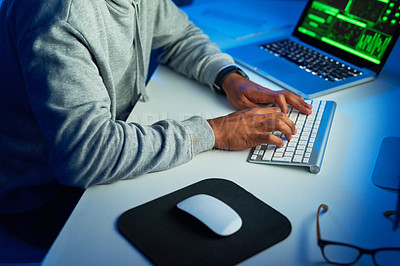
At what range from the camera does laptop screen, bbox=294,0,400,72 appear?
124cm

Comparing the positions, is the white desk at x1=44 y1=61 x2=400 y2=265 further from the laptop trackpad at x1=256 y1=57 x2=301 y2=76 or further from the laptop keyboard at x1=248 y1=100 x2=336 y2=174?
the laptop trackpad at x1=256 y1=57 x2=301 y2=76

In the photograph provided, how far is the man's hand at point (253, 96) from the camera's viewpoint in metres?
1.05

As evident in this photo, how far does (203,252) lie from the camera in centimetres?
67

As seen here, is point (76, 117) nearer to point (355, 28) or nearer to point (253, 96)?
point (253, 96)

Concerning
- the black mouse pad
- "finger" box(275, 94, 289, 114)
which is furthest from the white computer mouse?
"finger" box(275, 94, 289, 114)

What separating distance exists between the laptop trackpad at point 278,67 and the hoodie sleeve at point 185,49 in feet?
0.36

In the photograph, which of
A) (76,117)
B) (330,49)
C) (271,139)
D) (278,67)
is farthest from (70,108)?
(330,49)

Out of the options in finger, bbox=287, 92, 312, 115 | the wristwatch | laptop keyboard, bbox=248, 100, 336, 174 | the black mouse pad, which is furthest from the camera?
the wristwatch

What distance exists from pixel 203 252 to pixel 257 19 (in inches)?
46.8

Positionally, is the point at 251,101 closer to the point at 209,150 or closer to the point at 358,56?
the point at 209,150

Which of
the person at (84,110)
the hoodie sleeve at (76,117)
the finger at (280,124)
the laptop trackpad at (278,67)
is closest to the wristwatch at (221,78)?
the person at (84,110)

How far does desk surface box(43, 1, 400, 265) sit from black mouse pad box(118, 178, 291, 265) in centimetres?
2

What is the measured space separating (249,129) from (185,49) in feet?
1.52

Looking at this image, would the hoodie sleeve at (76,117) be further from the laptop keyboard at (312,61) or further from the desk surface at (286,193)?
the laptop keyboard at (312,61)
